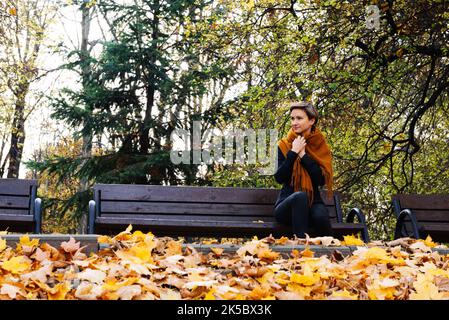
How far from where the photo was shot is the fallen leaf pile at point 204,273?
2.55 meters

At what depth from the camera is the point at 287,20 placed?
8.50m

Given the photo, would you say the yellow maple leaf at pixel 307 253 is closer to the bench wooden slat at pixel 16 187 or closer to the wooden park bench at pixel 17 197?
the wooden park bench at pixel 17 197

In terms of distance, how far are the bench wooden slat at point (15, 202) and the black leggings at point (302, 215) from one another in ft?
8.65

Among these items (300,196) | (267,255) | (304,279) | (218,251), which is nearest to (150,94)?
(300,196)

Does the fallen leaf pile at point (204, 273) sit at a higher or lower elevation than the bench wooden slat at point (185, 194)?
lower

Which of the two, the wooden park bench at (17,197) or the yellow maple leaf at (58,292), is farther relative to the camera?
the wooden park bench at (17,197)

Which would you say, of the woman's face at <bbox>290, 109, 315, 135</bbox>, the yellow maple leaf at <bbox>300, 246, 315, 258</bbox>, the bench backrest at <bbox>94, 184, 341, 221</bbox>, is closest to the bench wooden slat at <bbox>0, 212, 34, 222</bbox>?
the bench backrest at <bbox>94, 184, 341, 221</bbox>

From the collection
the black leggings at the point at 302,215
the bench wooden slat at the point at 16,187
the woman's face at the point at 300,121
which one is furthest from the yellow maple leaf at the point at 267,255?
the bench wooden slat at the point at 16,187

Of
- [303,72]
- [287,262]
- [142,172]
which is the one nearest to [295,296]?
[287,262]

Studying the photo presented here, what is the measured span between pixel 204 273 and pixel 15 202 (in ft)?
12.1

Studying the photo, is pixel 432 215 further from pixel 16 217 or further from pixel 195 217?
pixel 16 217

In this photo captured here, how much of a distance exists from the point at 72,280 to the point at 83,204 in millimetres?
8470
